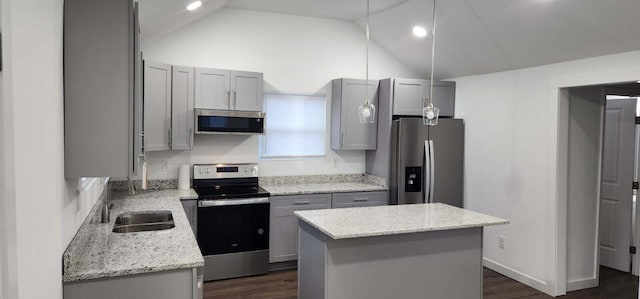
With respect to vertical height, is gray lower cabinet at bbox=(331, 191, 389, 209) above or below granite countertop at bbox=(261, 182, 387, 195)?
below

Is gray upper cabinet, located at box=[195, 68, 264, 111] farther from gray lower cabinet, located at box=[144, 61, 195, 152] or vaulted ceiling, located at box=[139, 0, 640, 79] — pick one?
vaulted ceiling, located at box=[139, 0, 640, 79]

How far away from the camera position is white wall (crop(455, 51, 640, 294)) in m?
4.10

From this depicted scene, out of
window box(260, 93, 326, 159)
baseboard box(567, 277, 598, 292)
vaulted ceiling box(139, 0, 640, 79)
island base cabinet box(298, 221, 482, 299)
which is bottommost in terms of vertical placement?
baseboard box(567, 277, 598, 292)

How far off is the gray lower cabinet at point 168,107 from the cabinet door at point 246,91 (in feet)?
1.38

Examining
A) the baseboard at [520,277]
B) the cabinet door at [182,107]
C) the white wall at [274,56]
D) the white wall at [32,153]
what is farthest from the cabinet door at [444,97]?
the white wall at [32,153]

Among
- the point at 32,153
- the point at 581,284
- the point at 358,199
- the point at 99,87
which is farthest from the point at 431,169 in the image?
the point at 32,153

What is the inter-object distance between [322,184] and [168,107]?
1992 mm

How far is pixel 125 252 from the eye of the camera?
2252mm

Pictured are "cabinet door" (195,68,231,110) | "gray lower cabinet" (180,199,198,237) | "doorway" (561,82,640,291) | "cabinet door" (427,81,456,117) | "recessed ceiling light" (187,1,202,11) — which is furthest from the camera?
"cabinet door" (427,81,456,117)

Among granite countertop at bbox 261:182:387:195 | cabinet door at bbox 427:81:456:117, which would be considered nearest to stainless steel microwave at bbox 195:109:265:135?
A: granite countertop at bbox 261:182:387:195

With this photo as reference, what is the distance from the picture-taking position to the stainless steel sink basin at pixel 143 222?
3102mm

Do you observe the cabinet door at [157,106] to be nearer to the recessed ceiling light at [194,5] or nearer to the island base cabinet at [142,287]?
the recessed ceiling light at [194,5]

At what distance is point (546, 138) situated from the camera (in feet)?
13.8

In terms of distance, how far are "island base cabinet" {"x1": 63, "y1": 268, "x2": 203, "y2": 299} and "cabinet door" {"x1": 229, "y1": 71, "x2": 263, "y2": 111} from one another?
2.60 metres
